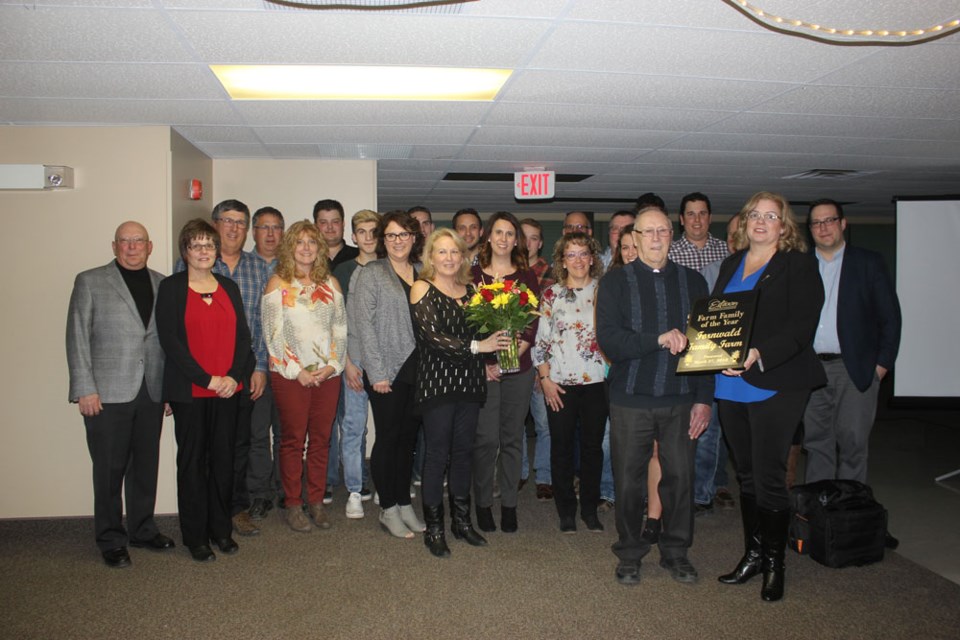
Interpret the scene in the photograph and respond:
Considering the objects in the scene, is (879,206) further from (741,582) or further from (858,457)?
(741,582)

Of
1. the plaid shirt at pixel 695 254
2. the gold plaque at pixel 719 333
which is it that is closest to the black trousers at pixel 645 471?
the gold plaque at pixel 719 333

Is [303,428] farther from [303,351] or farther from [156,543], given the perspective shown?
[156,543]

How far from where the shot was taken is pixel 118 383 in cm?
376

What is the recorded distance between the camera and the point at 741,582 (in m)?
3.42

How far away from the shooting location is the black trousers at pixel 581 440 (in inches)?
160

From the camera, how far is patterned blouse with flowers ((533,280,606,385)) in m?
4.03

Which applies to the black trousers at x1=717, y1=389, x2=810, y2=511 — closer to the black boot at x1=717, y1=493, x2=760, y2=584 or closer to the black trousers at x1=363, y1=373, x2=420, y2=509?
the black boot at x1=717, y1=493, x2=760, y2=584

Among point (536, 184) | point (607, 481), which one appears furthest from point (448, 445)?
point (536, 184)

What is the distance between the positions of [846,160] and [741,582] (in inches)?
157

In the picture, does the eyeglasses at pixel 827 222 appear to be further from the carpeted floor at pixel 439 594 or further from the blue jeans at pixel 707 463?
the carpeted floor at pixel 439 594

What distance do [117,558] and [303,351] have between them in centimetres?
139

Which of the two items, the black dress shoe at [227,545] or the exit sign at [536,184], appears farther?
the exit sign at [536,184]

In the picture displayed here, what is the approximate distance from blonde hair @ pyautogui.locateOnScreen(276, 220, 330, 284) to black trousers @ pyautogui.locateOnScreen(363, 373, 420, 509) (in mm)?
684

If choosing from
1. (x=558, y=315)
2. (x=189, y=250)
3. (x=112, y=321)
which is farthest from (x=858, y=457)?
(x=112, y=321)
